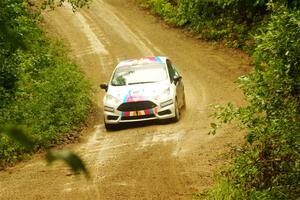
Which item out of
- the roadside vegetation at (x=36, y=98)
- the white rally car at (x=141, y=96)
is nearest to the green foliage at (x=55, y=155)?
the roadside vegetation at (x=36, y=98)

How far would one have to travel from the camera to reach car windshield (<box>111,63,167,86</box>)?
16.4 meters

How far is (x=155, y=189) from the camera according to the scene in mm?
10234

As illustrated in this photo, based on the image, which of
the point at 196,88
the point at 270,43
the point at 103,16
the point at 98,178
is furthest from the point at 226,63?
the point at 270,43

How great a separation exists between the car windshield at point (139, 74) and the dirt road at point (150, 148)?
1213 millimetres

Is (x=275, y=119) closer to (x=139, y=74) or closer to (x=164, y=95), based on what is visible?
(x=164, y=95)

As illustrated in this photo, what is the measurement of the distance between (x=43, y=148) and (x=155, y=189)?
14.2ft

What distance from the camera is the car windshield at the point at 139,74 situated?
646 inches

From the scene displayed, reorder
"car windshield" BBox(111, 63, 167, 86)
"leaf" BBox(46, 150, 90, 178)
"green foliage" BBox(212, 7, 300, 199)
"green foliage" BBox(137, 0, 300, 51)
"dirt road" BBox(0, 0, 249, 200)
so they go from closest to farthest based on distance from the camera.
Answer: "leaf" BBox(46, 150, 90, 178)
"green foliage" BBox(212, 7, 300, 199)
"dirt road" BBox(0, 0, 249, 200)
"car windshield" BBox(111, 63, 167, 86)
"green foliage" BBox(137, 0, 300, 51)

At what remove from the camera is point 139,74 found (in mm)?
16594

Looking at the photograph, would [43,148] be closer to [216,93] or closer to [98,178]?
[98,178]

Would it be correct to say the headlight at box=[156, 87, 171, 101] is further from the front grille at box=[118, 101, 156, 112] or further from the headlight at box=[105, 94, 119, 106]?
the headlight at box=[105, 94, 119, 106]

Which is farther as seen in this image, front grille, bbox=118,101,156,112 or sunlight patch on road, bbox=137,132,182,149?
front grille, bbox=118,101,156,112

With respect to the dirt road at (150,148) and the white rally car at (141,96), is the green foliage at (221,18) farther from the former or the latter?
the white rally car at (141,96)

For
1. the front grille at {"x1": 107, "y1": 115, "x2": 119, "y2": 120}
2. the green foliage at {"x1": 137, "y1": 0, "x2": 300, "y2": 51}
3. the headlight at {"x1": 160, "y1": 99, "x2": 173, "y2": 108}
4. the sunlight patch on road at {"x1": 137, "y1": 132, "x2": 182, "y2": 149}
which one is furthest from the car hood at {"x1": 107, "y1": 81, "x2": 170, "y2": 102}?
the green foliage at {"x1": 137, "y1": 0, "x2": 300, "y2": 51}
